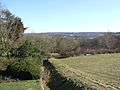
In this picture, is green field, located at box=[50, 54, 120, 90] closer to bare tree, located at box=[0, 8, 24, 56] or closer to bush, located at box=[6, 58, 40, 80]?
bush, located at box=[6, 58, 40, 80]

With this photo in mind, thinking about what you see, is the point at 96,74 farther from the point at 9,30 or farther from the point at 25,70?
the point at 9,30

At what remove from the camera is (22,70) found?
2766 cm

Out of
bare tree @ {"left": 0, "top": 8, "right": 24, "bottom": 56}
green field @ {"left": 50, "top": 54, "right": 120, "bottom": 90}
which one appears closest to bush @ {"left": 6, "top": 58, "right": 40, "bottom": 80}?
green field @ {"left": 50, "top": 54, "right": 120, "bottom": 90}

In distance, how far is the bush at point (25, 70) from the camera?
2716 cm

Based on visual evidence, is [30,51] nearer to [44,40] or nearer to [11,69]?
[11,69]

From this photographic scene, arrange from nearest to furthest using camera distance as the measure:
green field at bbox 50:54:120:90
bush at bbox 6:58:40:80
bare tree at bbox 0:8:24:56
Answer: green field at bbox 50:54:120:90, bush at bbox 6:58:40:80, bare tree at bbox 0:8:24:56

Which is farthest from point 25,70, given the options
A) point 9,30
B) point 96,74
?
point 9,30

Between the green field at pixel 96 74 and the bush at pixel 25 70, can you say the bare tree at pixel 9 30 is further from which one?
the bush at pixel 25 70

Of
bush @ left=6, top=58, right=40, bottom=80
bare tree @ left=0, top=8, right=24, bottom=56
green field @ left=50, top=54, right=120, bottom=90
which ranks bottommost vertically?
green field @ left=50, top=54, right=120, bottom=90

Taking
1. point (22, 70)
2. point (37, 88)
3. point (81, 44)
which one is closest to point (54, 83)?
point (22, 70)

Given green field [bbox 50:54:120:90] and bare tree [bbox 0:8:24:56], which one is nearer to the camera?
green field [bbox 50:54:120:90]

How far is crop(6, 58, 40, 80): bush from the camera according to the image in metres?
27.2

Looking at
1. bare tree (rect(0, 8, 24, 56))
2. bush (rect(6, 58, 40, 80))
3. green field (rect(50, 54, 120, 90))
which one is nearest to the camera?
green field (rect(50, 54, 120, 90))

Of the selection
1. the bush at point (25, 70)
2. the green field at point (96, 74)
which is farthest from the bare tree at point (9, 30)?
the bush at point (25, 70)
